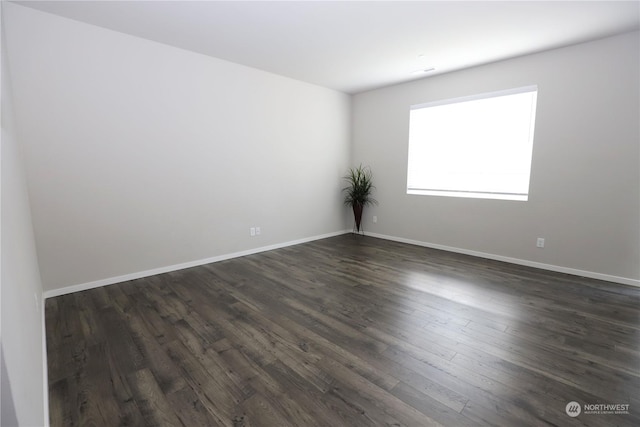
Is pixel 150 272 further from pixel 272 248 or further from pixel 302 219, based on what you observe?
pixel 302 219

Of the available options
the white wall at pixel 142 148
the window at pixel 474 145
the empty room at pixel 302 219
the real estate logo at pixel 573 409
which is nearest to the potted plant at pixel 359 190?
the empty room at pixel 302 219

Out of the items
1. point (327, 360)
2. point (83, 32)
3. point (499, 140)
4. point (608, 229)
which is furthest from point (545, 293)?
point (83, 32)

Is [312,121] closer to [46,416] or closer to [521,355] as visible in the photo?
[521,355]

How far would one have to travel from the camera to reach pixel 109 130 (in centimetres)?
310

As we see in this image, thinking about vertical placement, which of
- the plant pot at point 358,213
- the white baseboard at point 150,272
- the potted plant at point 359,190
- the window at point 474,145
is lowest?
the white baseboard at point 150,272

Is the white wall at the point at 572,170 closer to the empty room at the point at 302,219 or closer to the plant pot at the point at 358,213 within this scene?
the empty room at the point at 302,219

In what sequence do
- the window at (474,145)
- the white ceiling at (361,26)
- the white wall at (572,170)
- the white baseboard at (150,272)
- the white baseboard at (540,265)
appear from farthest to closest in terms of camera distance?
1. the window at (474,145)
2. the white baseboard at (540,265)
3. the white wall at (572,170)
4. the white baseboard at (150,272)
5. the white ceiling at (361,26)

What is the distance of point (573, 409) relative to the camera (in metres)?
1.56

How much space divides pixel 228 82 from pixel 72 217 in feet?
8.16

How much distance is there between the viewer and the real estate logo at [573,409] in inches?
60.1

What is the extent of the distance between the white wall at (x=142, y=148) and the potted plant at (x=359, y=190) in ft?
3.98

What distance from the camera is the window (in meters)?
3.87

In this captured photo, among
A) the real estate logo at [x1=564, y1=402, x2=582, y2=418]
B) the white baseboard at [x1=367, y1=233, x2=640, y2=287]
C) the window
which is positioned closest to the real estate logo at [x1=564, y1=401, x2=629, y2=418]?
the real estate logo at [x1=564, y1=402, x2=582, y2=418]

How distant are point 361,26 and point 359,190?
3.02 metres
